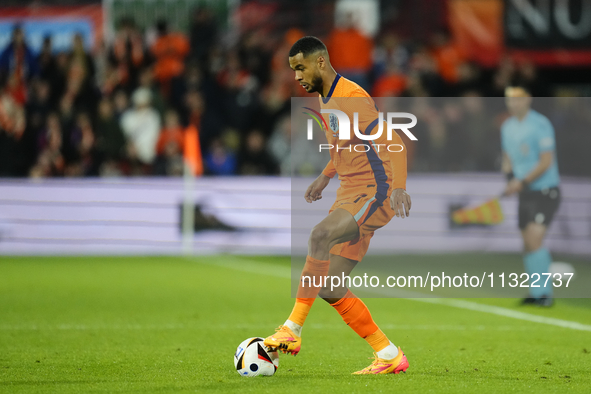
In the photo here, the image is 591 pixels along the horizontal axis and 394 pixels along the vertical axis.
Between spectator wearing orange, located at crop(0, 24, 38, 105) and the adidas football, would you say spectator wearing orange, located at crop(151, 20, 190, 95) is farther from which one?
the adidas football

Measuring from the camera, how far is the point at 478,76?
1417cm

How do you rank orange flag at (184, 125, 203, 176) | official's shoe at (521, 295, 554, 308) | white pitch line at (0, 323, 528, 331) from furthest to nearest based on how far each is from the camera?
1. orange flag at (184, 125, 203, 176)
2. official's shoe at (521, 295, 554, 308)
3. white pitch line at (0, 323, 528, 331)

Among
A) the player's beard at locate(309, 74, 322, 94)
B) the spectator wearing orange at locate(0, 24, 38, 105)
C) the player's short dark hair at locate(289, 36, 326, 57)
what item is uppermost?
the spectator wearing orange at locate(0, 24, 38, 105)

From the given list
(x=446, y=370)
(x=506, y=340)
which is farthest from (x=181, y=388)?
(x=506, y=340)

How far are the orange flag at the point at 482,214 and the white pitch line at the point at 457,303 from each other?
2.64 metres

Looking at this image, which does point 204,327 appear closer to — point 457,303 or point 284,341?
point 284,341

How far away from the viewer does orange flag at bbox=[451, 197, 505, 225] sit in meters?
12.2

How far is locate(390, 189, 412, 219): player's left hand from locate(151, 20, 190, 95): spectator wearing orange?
34.6 feet

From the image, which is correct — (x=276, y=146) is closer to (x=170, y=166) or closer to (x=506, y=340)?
(x=170, y=166)

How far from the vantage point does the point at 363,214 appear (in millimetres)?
5094

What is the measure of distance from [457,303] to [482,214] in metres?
3.61

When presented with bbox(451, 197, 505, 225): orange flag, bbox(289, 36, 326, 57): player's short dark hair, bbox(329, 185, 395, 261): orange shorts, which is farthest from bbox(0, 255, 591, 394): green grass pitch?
bbox(451, 197, 505, 225): orange flag

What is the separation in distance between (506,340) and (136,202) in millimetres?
8037

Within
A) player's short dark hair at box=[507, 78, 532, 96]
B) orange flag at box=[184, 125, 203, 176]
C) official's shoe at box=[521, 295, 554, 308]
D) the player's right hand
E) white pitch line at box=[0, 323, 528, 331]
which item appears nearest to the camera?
the player's right hand
